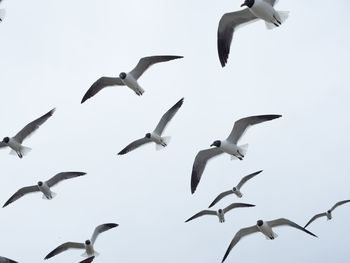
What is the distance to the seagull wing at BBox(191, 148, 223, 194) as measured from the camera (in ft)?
55.8

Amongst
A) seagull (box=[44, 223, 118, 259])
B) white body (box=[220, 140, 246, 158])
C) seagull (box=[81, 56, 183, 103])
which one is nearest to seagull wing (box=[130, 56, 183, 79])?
seagull (box=[81, 56, 183, 103])

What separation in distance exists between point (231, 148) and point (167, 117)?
256 cm

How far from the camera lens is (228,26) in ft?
45.3

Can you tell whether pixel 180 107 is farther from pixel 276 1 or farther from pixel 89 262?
pixel 89 262

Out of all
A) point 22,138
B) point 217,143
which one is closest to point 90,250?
point 22,138

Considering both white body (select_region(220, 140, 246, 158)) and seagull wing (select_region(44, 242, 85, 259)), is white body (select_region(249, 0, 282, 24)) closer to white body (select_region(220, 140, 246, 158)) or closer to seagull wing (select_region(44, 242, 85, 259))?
white body (select_region(220, 140, 246, 158))

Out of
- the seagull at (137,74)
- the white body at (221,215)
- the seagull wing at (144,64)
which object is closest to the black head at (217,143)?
the seagull at (137,74)

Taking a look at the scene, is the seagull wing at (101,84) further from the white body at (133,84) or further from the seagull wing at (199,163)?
the seagull wing at (199,163)

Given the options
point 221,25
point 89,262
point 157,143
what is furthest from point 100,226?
point 221,25

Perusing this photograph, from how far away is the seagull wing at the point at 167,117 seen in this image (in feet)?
58.6

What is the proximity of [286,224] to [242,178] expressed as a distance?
3.36m

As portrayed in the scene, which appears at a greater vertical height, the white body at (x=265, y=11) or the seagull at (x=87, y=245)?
the white body at (x=265, y=11)

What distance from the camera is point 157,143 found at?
703 inches

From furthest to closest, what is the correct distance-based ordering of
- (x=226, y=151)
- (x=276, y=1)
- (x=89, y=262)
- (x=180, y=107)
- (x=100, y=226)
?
(x=100, y=226) → (x=180, y=107) → (x=226, y=151) → (x=276, y=1) → (x=89, y=262)
